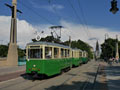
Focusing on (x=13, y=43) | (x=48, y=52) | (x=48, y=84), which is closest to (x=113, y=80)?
(x=48, y=84)

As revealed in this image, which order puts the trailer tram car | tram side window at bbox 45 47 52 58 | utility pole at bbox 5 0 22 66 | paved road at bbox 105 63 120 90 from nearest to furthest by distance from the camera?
paved road at bbox 105 63 120 90
the trailer tram car
tram side window at bbox 45 47 52 58
utility pole at bbox 5 0 22 66

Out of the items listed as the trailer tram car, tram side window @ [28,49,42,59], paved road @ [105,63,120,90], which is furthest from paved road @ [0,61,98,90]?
tram side window @ [28,49,42,59]

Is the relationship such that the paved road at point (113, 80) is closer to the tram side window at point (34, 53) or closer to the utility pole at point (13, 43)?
the tram side window at point (34, 53)

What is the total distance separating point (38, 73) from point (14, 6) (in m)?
19.8

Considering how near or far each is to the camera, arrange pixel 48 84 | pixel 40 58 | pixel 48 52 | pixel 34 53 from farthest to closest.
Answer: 1. pixel 48 52
2. pixel 34 53
3. pixel 40 58
4. pixel 48 84

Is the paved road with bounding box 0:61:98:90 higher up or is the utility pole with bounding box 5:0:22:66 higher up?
the utility pole with bounding box 5:0:22:66

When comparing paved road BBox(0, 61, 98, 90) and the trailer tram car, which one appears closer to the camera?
paved road BBox(0, 61, 98, 90)

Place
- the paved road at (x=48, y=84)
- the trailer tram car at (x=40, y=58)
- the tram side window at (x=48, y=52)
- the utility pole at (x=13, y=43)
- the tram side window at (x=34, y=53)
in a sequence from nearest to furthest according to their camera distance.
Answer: the paved road at (x=48, y=84), the trailer tram car at (x=40, y=58), the tram side window at (x=34, y=53), the tram side window at (x=48, y=52), the utility pole at (x=13, y=43)

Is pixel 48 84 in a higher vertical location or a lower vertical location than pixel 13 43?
lower

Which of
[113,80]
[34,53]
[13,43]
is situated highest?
[13,43]

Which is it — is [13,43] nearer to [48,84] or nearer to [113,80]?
[48,84]

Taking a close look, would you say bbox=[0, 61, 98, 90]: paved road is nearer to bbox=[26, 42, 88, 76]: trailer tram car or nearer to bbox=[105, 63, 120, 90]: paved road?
bbox=[26, 42, 88, 76]: trailer tram car

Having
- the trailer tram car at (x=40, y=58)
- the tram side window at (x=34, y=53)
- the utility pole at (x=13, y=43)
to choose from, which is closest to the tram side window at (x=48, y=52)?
the trailer tram car at (x=40, y=58)

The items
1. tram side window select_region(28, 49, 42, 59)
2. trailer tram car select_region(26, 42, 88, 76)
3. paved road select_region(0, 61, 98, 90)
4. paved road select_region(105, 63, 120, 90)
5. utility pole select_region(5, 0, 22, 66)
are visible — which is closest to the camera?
paved road select_region(105, 63, 120, 90)
